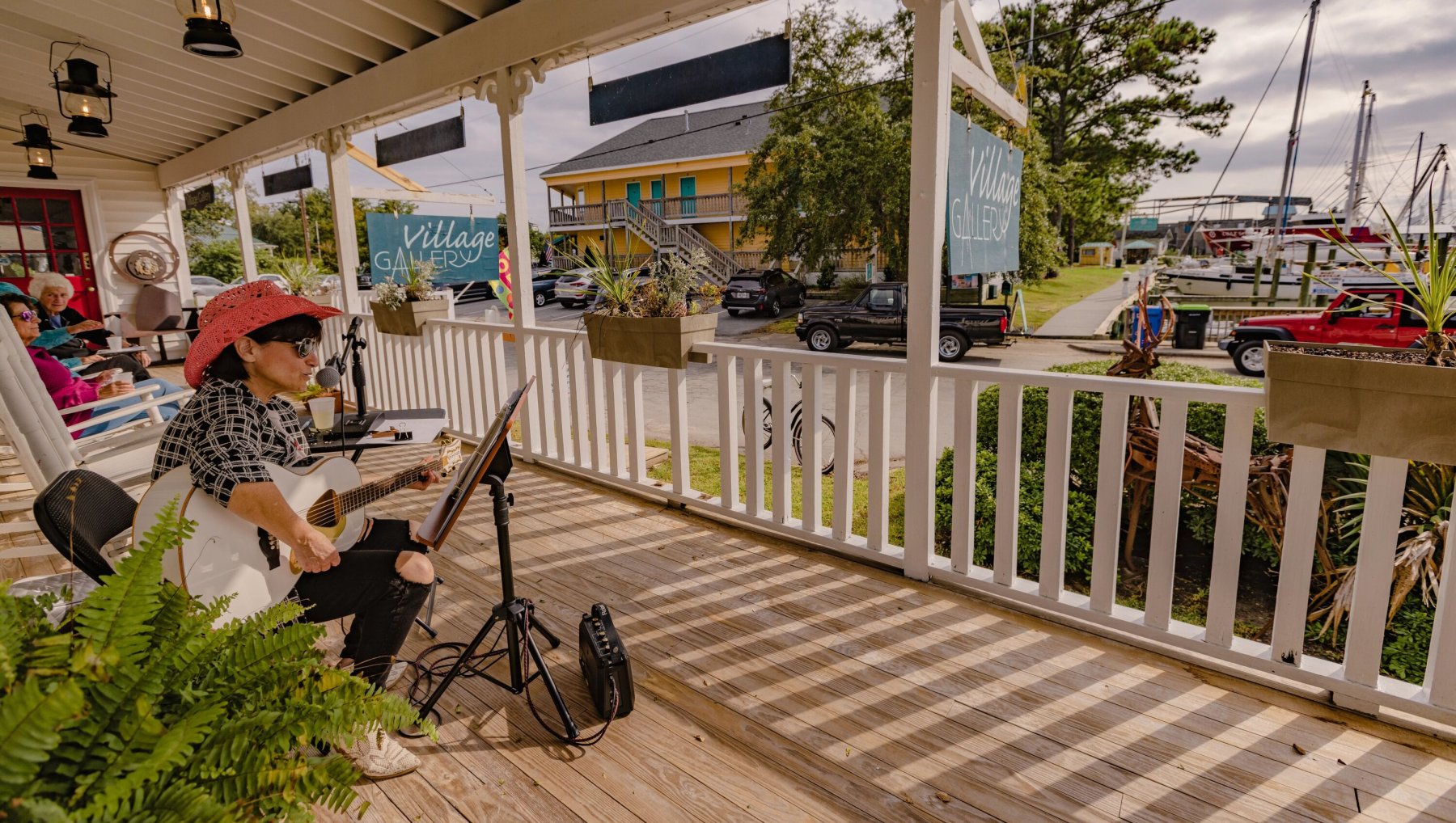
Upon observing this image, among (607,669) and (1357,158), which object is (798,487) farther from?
(1357,158)

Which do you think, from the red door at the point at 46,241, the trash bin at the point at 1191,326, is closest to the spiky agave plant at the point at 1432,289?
the red door at the point at 46,241

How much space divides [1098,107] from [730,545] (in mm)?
21479

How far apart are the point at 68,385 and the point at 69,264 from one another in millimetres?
6944

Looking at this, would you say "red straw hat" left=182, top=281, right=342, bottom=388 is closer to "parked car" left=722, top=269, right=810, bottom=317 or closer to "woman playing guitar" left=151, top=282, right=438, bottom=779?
"woman playing guitar" left=151, top=282, right=438, bottom=779

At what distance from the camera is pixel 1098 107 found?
1980 centimetres

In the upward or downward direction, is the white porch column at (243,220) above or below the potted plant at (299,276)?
above

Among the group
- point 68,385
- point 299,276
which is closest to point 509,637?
point 68,385

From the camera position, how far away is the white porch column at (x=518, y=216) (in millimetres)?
3986

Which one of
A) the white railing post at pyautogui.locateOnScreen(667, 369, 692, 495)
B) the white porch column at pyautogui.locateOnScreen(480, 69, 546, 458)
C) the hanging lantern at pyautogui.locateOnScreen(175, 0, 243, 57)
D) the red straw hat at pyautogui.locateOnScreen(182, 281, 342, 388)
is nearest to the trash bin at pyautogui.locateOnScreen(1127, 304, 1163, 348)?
the white railing post at pyautogui.locateOnScreen(667, 369, 692, 495)

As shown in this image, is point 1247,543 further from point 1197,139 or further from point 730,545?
point 1197,139

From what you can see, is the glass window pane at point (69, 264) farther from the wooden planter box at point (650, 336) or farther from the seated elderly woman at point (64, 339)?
the wooden planter box at point (650, 336)

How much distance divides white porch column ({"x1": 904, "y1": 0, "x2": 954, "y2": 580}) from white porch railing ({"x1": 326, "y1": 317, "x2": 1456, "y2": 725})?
0.06 m

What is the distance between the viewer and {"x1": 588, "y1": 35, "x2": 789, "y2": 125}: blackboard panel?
296 cm

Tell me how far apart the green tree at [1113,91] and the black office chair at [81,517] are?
19.1 m
